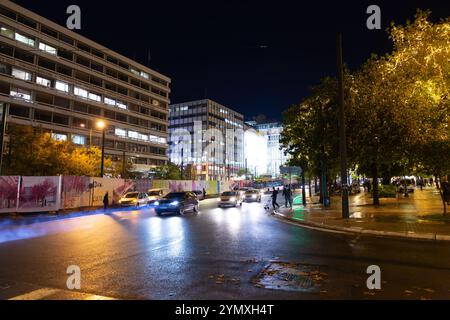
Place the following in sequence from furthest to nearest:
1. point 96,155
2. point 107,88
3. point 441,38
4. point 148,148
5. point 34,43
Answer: point 148,148, point 107,88, point 34,43, point 96,155, point 441,38

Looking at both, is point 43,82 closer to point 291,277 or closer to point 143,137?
point 143,137

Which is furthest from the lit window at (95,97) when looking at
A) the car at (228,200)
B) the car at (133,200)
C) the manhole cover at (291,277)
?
the manhole cover at (291,277)

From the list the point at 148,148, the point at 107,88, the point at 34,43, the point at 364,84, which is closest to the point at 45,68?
the point at 34,43

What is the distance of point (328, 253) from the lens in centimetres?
905

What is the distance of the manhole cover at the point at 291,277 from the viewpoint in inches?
237

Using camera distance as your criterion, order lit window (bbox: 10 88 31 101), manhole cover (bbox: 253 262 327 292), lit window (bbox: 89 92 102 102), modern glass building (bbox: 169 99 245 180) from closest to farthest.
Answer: manhole cover (bbox: 253 262 327 292) → lit window (bbox: 10 88 31 101) → lit window (bbox: 89 92 102 102) → modern glass building (bbox: 169 99 245 180)

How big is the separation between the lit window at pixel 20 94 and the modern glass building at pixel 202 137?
216 ft

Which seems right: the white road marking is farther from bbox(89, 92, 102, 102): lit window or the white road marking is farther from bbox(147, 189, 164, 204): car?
bbox(89, 92, 102, 102): lit window

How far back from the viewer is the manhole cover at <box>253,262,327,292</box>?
6.03 meters

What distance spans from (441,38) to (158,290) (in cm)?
1474

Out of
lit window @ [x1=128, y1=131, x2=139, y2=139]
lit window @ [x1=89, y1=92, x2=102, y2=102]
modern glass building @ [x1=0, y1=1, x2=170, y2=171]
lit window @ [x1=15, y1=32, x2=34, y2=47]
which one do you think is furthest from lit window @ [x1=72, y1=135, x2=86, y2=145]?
lit window @ [x1=15, y1=32, x2=34, y2=47]

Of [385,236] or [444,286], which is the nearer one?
[444,286]

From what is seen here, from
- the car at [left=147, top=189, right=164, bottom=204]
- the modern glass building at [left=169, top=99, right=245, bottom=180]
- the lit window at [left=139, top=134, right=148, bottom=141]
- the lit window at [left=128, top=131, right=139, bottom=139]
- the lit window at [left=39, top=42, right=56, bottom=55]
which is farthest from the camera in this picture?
the modern glass building at [left=169, top=99, right=245, bottom=180]

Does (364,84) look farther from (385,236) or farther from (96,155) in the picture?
(96,155)
